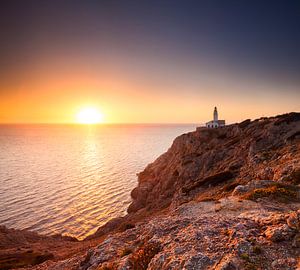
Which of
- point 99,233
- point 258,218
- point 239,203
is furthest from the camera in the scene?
point 99,233

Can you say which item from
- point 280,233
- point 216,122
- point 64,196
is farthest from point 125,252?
point 216,122

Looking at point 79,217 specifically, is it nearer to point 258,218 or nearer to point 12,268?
point 12,268

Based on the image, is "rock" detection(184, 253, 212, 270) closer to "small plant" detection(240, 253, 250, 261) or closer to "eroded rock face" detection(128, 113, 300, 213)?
"small plant" detection(240, 253, 250, 261)

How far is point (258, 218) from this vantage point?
15641mm

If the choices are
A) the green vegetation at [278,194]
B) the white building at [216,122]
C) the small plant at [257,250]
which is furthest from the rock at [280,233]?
the white building at [216,122]

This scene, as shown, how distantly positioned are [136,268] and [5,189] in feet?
228

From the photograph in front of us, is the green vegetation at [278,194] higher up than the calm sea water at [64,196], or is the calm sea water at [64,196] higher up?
the green vegetation at [278,194]

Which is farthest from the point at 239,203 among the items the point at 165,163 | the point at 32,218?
the point at 165,163

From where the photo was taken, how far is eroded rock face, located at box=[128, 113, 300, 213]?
33.6 metres

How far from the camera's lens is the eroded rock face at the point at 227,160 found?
3357cm

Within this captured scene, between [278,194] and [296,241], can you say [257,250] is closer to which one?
[296,241]

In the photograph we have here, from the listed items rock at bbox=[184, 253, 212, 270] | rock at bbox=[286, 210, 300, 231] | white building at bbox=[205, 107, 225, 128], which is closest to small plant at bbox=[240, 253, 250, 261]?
rock at bbox=[184, 253, 212, 270]

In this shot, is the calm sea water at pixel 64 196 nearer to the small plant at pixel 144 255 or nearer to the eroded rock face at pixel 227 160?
the eroded rock face at pixel 227 160

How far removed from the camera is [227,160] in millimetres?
46781
